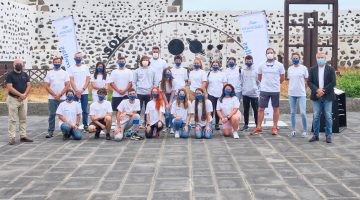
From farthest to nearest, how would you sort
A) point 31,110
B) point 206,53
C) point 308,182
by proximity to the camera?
point 206,53 → point 31,110 → point 308,182

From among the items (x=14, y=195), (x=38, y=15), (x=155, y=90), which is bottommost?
(x=14, y=195)

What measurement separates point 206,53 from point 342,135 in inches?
406

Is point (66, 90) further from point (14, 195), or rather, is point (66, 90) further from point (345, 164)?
point (345, 164)

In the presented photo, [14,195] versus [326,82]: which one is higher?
[326,82]

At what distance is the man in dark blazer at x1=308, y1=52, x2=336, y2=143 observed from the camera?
7426 millimetres

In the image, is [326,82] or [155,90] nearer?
[326,82]

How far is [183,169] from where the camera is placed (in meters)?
5.69

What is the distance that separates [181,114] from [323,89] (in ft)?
7.46

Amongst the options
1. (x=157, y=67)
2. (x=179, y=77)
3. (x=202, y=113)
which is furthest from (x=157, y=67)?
(x=202, y=113)

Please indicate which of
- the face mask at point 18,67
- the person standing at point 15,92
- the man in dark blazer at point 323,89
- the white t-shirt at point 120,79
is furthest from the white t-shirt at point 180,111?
the face mask at point 18,67

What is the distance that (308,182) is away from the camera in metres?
5.00

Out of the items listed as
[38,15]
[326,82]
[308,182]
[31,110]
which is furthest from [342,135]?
[38,15]

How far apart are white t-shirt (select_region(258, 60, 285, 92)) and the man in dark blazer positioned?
0.73m

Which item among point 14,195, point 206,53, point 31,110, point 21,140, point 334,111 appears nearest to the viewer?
point 14,195
